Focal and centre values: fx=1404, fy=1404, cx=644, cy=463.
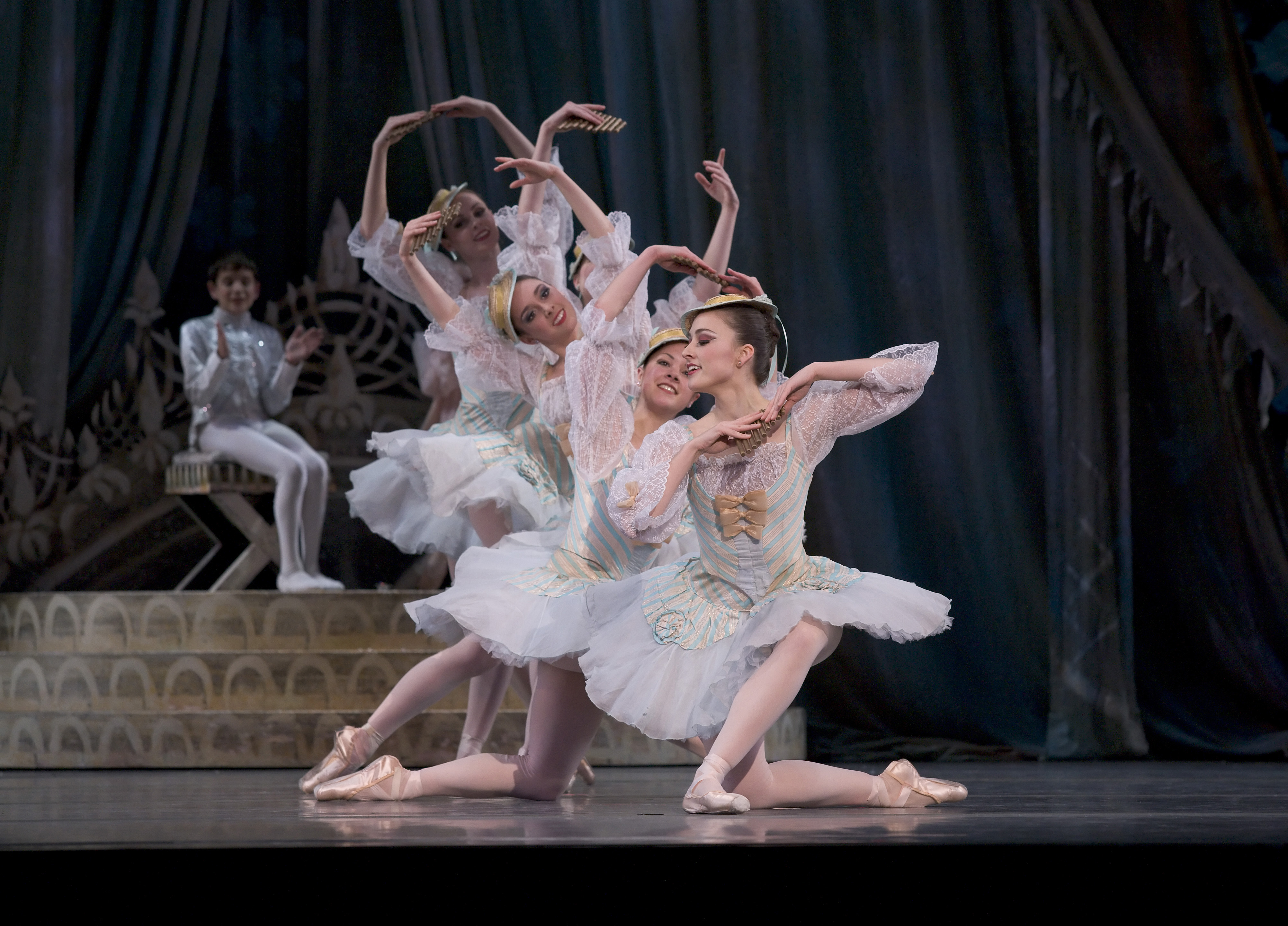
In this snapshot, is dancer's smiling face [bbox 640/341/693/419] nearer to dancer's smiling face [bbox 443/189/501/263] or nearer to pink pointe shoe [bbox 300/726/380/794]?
pink pointe shoe [bbox 300/726/380/794]

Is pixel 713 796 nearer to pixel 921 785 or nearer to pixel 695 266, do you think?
pixel 921 785

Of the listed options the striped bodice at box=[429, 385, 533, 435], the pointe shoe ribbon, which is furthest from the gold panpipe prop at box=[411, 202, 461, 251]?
the pointe shoe ribbon

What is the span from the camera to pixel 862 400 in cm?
293

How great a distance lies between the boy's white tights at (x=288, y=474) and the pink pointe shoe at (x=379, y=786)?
90.4 inches

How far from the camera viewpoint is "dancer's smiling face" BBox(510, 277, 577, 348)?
11.7ft

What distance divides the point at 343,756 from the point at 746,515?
1.17 metres

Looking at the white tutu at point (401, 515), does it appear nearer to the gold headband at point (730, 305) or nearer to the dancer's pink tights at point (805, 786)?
the gold headband at point (730, 305)

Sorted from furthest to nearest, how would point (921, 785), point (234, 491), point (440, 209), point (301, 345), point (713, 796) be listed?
1. point (234, 491)
2. point (301, 345)
3. point (440, 209)
4. point (921, 785)
5. point (713, 796)

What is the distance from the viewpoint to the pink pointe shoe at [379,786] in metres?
3.04

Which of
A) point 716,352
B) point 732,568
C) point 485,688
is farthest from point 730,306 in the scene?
point 485,688

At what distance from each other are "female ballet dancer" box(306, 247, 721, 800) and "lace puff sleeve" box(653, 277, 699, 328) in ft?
1.49

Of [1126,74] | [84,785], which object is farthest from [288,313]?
[1126,74]

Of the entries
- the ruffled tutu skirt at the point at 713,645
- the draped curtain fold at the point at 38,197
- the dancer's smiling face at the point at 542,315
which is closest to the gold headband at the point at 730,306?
the ruffled tutu skirt at the point at 713,645

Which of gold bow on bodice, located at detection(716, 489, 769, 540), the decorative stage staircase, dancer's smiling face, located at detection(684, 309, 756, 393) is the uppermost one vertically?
dancer's smiling face, located at detection(684, 309, 756, 393)
